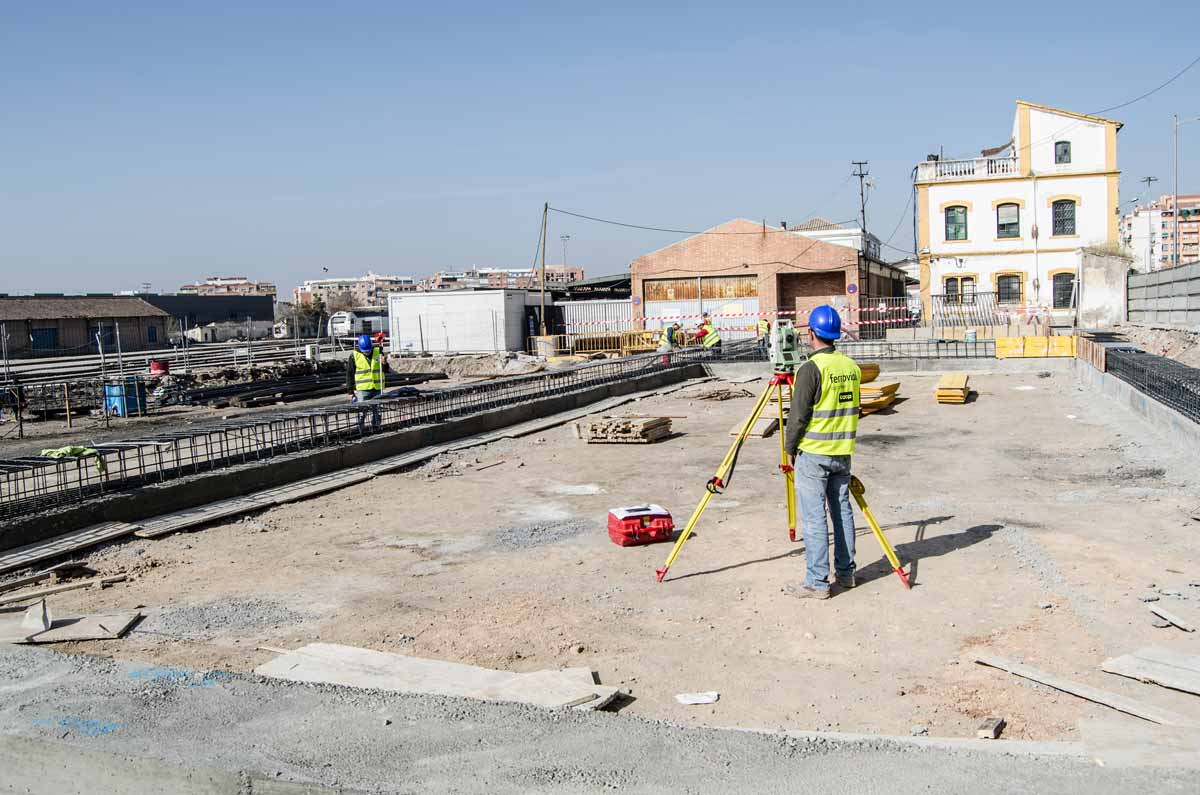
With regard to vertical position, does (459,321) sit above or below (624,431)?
above

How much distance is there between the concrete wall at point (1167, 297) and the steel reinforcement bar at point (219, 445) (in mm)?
17355

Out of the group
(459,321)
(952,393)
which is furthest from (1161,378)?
(459,321)

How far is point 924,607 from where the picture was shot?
685 centimetres

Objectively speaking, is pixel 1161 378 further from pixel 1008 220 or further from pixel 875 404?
pixel 1008 220

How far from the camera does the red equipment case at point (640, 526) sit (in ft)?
29.3

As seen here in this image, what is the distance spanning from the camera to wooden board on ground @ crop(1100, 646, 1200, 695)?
5.04 m

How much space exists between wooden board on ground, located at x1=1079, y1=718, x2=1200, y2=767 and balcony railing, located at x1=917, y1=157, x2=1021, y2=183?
134 ft

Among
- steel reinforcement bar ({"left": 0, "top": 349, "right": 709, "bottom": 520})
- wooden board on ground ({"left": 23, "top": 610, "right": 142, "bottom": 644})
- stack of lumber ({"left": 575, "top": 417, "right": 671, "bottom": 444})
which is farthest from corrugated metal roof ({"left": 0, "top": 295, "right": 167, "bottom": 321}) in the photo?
wooden board on ground ({"left": 23, "top": 610, "right": 142, "bottom": 644})

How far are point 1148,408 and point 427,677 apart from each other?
1387 cm

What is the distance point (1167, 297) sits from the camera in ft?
99.8

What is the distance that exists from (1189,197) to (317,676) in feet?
747

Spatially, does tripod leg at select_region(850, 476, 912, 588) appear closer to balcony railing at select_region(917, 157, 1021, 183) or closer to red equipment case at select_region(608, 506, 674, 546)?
red equipment case at select_region(608, 506, 674, 546)

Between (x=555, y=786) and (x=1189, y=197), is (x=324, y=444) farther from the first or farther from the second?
(x=1189, y=197)

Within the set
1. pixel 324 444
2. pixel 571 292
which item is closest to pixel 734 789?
pixel 324 444
